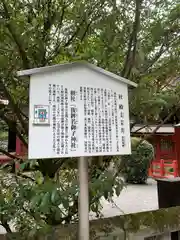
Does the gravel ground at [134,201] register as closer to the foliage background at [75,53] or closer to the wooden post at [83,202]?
the foliage background at [75,53]

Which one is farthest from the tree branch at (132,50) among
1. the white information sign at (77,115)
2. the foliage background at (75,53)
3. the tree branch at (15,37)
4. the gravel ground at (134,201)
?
the gravel ground at (134,201)

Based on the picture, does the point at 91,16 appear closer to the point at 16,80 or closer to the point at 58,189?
the point at 16,80

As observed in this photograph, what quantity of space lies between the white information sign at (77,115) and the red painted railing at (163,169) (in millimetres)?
9509

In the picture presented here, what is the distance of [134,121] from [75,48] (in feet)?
2.87

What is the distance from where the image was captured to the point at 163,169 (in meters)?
11.1

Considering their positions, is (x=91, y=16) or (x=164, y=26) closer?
(x=164, y=26)

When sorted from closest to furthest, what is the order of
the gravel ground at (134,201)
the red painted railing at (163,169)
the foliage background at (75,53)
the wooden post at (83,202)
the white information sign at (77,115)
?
1. the white information sign at (77,115)
2. the wooden post at (83,202)
3. the foliage background at (75,53)
4. the gravel ground at (134,201)
5. the red painted railing at (163,169)

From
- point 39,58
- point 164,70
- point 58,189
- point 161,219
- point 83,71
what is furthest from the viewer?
point 164,70

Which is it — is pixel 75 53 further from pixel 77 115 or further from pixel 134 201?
pixel 134 201

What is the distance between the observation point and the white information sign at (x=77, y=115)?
1515 mm

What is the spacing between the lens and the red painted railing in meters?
10.7

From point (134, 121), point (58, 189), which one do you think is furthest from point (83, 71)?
point (134, 121)

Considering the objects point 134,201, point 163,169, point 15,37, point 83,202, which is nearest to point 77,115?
point 83,202

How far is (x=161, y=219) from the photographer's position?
2.21 m
